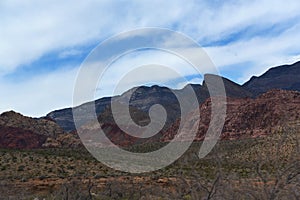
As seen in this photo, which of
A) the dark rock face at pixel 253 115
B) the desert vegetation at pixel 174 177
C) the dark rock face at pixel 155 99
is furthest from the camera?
the dark rock face at pixel 155 99

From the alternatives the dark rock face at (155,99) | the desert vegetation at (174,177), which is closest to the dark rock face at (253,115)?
the desert vegetation at (174,177)

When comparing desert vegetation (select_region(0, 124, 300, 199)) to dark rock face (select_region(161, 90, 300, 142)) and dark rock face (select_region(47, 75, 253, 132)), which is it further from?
dark rock face (select_region(47, 75, 253, 132))

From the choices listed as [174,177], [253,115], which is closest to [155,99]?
[253,115]

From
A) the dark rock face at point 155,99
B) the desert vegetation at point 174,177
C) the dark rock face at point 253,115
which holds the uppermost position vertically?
the dark rock face at point 155,99

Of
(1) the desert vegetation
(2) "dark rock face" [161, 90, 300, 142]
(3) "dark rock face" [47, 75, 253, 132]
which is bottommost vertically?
(1) the desert vegetation

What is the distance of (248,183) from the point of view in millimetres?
12898

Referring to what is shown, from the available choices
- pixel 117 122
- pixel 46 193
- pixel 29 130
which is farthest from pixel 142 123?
pixel 46 193

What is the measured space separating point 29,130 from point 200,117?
33.3m

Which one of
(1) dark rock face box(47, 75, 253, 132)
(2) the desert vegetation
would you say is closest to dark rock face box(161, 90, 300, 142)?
(2) the desert vegetation

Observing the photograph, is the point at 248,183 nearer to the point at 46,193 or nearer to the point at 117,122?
the point at 46,193

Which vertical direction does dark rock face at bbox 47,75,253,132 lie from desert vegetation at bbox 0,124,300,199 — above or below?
above

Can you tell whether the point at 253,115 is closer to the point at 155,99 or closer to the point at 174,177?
the point at 174,177

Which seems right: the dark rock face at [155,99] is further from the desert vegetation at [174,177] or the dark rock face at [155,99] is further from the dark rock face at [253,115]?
the desert vegetation at [174,177]

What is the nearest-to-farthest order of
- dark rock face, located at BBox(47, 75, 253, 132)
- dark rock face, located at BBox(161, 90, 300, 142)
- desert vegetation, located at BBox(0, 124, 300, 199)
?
desert vegetation, located at BBox(0, 124, 300, 199) < dark rock face, located at BBox(161, 90, 300, 142) < dark rock face, located at BBox(47, 75, 253, 132)
